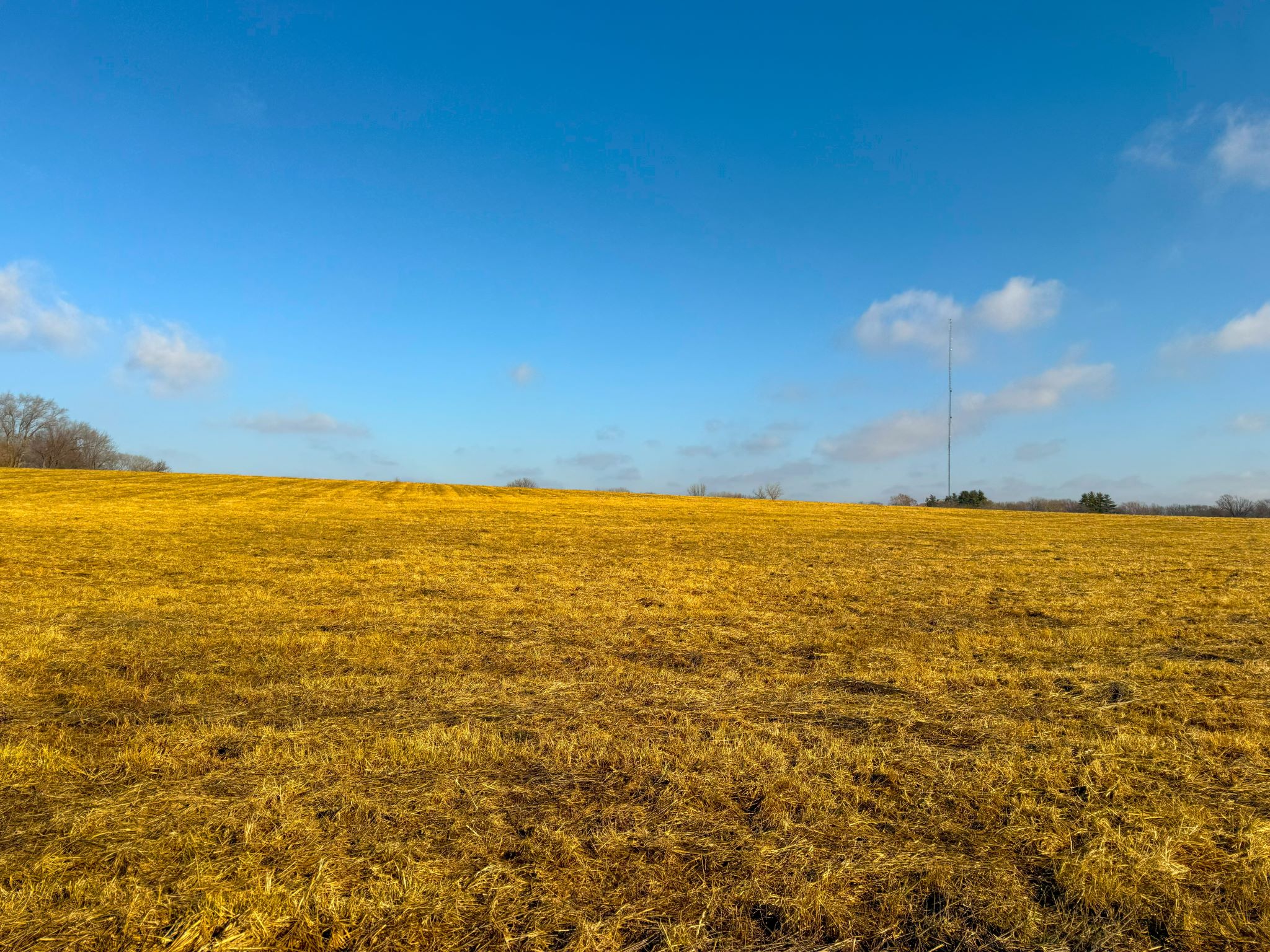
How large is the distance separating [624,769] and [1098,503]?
107 metres

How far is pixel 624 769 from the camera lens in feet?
18.1

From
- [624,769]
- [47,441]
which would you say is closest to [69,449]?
[47,441]

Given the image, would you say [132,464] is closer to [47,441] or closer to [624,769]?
[47,441]

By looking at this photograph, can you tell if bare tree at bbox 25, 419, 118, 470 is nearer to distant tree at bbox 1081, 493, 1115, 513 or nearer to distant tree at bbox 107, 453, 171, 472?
distant tree at bbox 107, 453, 171, 472

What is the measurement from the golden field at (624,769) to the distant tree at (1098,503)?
300 ft

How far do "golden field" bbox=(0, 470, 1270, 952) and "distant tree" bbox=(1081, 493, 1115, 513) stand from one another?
91.3 metres

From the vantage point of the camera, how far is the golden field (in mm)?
3611

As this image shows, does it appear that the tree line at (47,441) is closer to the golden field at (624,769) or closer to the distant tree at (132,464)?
the distant tree at (132,464)

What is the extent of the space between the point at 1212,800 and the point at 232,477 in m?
70.6

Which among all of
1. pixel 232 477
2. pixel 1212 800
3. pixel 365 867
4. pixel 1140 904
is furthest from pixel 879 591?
pixel 232 477

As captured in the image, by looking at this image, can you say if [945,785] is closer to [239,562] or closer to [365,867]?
[365,867]

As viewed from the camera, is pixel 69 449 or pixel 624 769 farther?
pixel 69 449

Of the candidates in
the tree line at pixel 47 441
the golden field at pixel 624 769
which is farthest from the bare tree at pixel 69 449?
the golden field at pixel 624 769

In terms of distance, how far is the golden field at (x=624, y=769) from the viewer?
361 centimetres
